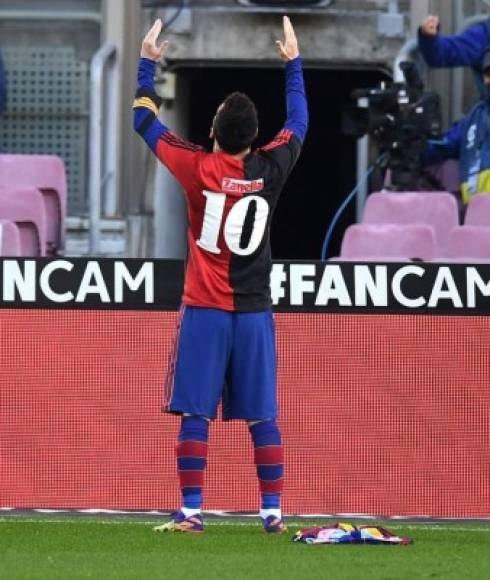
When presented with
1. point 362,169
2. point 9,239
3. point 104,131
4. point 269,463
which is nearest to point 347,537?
point 269,463

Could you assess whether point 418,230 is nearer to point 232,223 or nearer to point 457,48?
point 457,48

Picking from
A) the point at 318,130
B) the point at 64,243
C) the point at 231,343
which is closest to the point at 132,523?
the point at 231,343

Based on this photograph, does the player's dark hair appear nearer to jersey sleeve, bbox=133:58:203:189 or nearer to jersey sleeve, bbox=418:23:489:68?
jersey sleeve, bbox=133:58:203:189

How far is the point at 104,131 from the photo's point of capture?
51.4 ft

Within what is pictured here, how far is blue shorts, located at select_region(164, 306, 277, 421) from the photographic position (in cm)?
809

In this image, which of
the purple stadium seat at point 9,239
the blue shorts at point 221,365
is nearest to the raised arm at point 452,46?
the purple stadium seat at point 9,239

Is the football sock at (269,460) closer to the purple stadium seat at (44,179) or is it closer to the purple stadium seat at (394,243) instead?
the purple stadium seat at (394,243)

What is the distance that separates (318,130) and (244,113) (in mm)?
10991

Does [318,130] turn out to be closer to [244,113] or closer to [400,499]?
[400,499]

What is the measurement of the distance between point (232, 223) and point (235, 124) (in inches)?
16.0

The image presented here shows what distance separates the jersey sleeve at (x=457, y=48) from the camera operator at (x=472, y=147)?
0.48ft

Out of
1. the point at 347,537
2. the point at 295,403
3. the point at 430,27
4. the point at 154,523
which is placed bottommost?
the point at 154,523

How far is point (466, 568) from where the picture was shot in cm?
709

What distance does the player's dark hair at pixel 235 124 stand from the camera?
26.3ft
